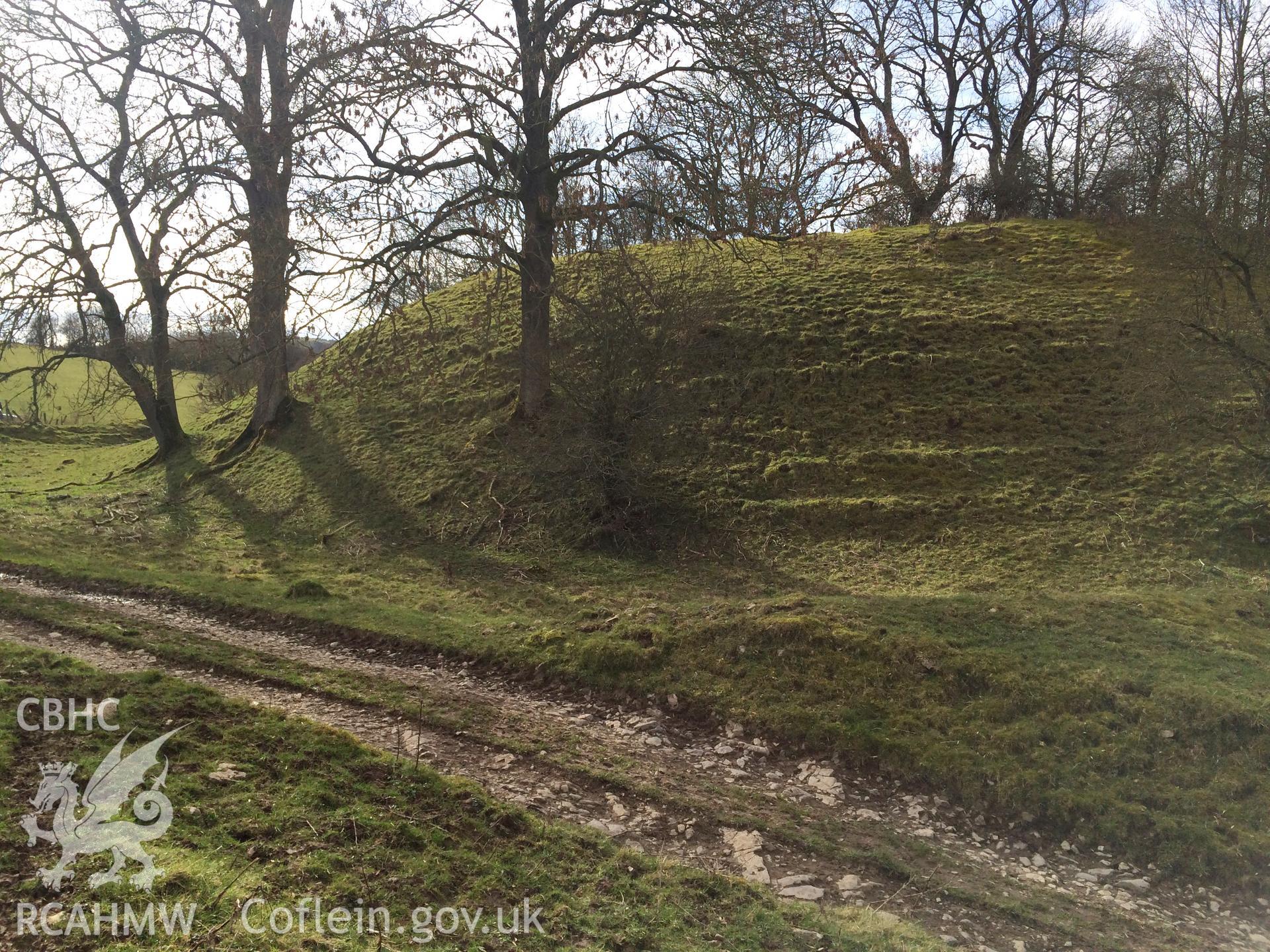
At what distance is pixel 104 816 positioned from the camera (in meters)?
3.92

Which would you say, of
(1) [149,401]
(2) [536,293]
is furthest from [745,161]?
(1) [149,401]

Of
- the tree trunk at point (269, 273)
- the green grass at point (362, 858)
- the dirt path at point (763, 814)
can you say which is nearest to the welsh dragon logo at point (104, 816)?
the green grass at point (362, 858)

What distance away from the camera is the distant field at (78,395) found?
60.4ft

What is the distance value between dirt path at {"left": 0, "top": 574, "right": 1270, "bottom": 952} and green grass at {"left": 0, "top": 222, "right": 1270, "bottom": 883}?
34 centimetres

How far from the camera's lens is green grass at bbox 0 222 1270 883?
21.7ft

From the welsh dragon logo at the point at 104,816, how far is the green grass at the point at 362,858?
0.17ft

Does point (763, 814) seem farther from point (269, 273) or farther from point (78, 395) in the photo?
point (78, 395)

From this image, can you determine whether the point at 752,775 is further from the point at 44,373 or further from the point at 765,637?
the point at 44,373

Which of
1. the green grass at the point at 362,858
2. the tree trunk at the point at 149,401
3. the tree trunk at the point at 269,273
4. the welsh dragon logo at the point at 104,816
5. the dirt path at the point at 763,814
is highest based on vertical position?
the tree trunk at the point at 269,273

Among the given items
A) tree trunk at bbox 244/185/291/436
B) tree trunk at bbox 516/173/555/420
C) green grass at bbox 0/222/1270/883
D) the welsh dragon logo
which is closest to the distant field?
green grass at bbox 0/222/1270/883

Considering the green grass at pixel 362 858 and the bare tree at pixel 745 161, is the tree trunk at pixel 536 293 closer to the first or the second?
the bare tree at pixel 745 161

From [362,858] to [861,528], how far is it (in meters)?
9.86

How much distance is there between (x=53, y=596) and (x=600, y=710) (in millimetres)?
7070

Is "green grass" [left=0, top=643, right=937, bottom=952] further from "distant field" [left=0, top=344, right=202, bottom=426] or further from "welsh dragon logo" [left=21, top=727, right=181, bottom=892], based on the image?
"distant field" [left=0, top=344, right=202, bottom=426]
